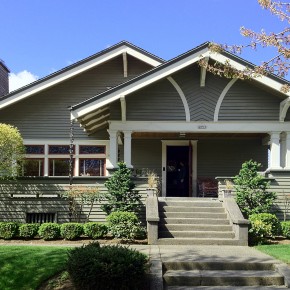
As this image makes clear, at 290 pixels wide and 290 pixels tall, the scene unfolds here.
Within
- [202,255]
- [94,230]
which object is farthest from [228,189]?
[202,255]

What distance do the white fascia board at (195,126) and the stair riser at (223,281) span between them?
744 cm

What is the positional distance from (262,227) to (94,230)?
14.8 feet

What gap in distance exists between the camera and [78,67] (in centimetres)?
1702

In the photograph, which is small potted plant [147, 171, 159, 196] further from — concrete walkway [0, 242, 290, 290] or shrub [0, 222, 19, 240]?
shrub [0, 222, 19, 240]

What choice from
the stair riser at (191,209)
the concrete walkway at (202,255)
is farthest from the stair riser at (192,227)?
the concrete walkway at (202,255)

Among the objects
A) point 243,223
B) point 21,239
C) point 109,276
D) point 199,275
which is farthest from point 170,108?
point 109,276

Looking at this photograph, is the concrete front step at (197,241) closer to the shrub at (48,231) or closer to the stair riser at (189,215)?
the stair riser at (189,215)

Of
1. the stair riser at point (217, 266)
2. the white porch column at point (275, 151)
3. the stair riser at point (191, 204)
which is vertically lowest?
the stair riser at point (217, 266)

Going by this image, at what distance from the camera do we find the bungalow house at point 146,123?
45.9 ft

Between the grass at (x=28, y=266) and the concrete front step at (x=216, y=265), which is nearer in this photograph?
the grass at (x=28, y=266)

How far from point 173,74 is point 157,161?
14.6ft

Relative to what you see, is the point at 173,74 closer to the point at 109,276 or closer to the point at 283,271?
the point at 283,271

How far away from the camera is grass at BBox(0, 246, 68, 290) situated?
24.0ft

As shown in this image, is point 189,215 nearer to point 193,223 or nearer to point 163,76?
point 193,223
